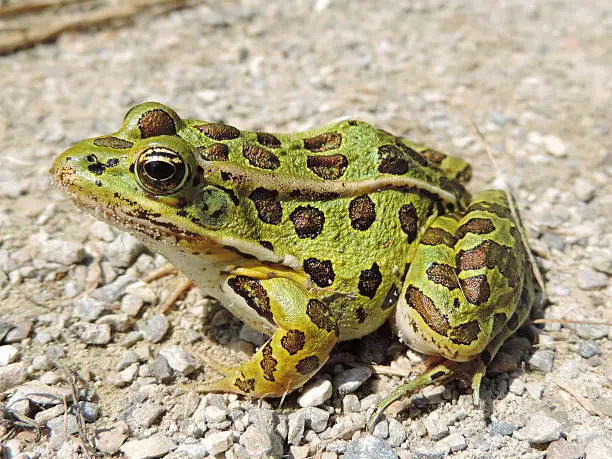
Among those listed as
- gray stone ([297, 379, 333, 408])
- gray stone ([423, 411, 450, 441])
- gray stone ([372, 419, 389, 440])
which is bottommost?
gray stone ([423, 411, 450, 441])

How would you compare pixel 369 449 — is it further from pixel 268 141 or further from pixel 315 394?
pixel 268 141

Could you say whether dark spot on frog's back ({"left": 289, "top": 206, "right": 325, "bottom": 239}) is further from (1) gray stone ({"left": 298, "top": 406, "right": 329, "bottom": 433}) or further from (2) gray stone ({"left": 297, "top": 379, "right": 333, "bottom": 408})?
(1) gray stone ({"left": 298, "top": 406, "right": 329, "bottom": 433})

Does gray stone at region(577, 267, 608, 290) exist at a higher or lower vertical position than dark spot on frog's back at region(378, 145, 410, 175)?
lower

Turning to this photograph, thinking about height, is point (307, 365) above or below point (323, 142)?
below

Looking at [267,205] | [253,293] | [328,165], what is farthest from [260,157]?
[253,293]

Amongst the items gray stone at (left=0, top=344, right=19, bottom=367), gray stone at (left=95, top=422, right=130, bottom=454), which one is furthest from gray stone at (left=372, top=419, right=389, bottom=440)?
gray stone at (left=0, top=344, right=19, bottom=367)

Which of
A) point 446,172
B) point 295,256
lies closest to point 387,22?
point 446,172

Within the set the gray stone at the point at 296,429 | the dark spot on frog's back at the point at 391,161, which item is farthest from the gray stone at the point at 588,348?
the gray stone at the point at 296,429
